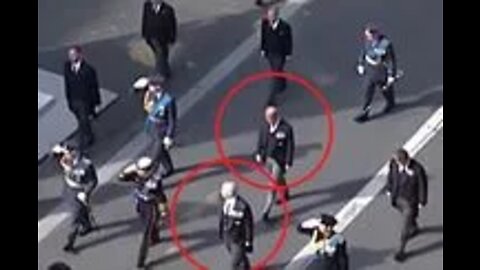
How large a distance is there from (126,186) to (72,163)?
186 centimetres

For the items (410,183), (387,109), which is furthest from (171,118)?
(410,183)

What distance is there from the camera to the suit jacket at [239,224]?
19.6 metres

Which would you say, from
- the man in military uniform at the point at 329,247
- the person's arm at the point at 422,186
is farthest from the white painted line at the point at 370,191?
the person's arm at the point at 422,186

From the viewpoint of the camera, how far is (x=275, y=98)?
950 inches

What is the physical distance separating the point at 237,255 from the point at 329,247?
139 cm

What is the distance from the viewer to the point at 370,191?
22.0 metres

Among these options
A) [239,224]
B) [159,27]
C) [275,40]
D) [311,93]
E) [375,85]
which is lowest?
[239,224]

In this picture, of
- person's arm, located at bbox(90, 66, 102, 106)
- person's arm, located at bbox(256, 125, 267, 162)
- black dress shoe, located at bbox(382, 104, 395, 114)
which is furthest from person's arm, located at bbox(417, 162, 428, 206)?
person's arm, located at bbox(90, 66, 102, 106)

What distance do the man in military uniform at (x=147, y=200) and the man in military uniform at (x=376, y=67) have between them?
3.98 metres

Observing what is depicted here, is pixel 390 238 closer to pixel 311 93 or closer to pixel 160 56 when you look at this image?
pixel 311 93

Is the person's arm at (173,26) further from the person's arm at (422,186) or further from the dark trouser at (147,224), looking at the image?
the person's arm at (422,186)
